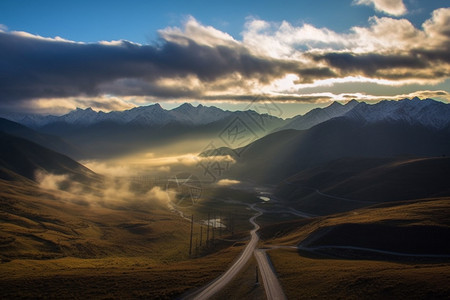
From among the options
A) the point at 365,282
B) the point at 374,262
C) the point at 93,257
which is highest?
the point at 365,282

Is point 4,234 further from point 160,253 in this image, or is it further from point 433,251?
point 433,251

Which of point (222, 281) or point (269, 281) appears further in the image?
point (222, 281)

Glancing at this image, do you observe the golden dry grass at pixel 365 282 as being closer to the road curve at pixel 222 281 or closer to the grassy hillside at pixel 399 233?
the road curve at pixel 222 281

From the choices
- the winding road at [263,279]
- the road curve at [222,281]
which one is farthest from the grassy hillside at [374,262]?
the road curve at [222,281]

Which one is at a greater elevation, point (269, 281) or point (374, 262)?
point (374, 262)

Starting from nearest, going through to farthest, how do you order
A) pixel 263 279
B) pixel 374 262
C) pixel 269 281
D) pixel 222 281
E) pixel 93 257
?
1. pixel 269 281
2. pixel 222 281
3. pixel 263 279
4. pixel 374 262
5. pixel 93 257

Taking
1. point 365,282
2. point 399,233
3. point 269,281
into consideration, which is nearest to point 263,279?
point 269,281

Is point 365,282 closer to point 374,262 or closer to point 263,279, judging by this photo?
point 263,279

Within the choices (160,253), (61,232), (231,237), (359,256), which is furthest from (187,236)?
(359,256)
